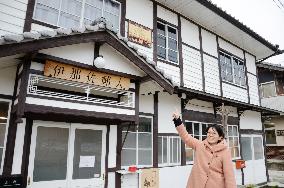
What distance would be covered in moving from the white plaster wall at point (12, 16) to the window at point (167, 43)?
5.02 metres

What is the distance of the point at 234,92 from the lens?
1299 cm

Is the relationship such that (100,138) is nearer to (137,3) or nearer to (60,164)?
(60,164)

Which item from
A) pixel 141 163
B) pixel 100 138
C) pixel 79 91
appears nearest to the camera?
pixel 79 91

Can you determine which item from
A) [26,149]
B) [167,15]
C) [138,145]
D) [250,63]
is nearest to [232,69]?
[250,63]

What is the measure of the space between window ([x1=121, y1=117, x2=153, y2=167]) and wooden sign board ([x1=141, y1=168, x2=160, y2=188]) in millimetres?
277

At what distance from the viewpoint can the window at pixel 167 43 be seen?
9.81 meters

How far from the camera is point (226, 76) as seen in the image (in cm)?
1285

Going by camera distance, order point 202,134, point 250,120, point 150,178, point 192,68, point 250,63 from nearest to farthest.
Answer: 1. point 150,178
2. point 202,134
3. point 192,68
4. point 250,120
5. point 250,63

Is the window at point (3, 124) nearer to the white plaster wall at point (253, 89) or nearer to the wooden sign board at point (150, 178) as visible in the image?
the wooden sign board at point (150, 178)

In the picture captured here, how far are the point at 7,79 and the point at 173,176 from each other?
623 centimetres

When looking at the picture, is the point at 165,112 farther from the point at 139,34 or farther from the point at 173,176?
the point at 139,34

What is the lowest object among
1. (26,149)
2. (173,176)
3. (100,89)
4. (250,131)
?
(173,176)

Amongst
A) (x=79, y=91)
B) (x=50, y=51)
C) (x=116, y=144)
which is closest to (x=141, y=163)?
(x=116, y=144)

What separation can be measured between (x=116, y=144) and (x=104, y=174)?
94cm
